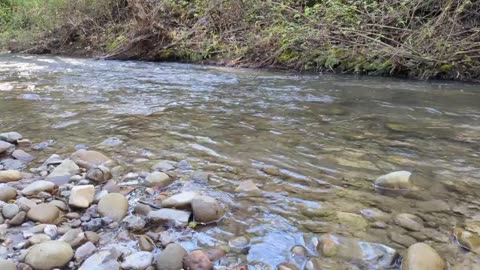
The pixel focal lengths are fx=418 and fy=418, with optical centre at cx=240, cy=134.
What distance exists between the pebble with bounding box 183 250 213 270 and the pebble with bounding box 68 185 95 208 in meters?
0.76

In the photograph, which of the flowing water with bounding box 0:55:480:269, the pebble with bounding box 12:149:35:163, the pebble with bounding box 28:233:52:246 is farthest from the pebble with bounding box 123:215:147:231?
the pebble with bounding box 12:149:35:163

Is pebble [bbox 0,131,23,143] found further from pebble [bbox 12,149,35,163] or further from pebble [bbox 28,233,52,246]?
pebble [bbox 28,233,52,246]

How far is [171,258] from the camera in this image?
5.27 feet

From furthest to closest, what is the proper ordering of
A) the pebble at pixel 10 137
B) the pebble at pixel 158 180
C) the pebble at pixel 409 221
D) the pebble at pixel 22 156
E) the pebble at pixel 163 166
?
the pebble at pixel 10 137 → the pebble at pixel 22 156 → the pebble at pixel 163 166 → the pebble at pixel 158 180 → the pebble at pixel 409 221

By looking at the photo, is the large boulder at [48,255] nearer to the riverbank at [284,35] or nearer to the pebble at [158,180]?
the pebble at [158,180]

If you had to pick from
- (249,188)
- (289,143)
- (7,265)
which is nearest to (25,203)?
(7,265)

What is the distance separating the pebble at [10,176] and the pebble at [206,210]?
3.79 feet

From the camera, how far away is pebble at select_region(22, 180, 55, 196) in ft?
7.33

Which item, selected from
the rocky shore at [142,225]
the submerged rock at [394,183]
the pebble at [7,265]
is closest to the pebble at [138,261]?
the rocky shore at [142,225]

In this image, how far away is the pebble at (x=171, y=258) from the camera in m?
1.58

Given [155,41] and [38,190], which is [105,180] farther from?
[155,41]

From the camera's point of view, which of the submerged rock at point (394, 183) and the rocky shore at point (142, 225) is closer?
the rocky shore at point (142, 225)

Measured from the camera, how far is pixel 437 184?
2305mm

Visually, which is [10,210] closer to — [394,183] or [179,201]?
[179,201]
